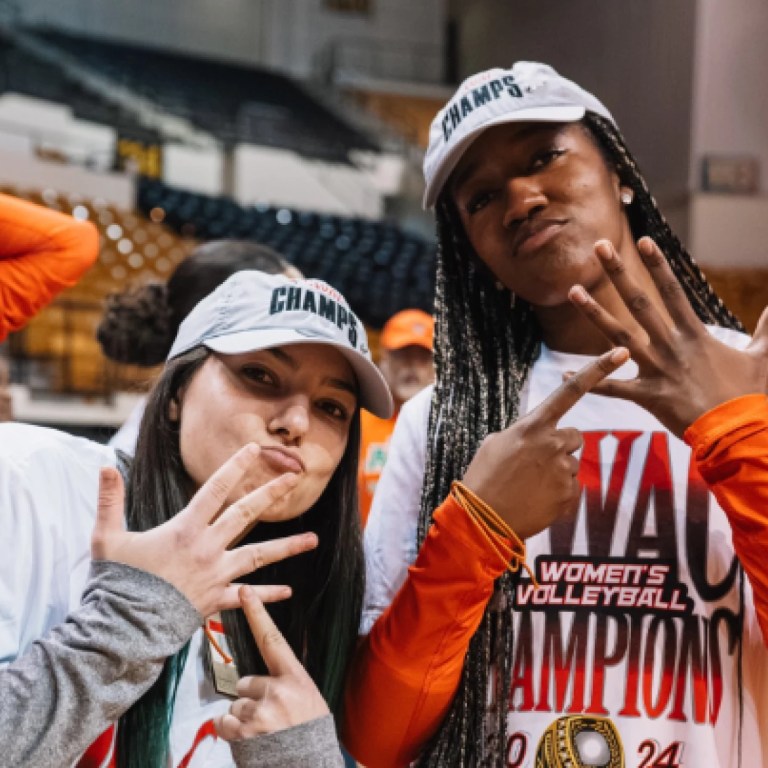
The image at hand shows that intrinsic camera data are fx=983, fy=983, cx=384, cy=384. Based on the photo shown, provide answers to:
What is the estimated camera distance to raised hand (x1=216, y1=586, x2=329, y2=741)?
1157 mm

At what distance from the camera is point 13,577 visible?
114cm

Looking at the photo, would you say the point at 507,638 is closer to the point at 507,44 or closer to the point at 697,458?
the point at 697,458

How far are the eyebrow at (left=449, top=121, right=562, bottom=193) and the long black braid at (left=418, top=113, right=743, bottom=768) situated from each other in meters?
0.08

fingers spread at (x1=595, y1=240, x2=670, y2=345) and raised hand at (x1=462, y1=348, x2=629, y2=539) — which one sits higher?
fingers spread at (x1=595, y1=240, x2=670, y2=345)

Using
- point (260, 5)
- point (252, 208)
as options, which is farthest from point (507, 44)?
point (260, 5)

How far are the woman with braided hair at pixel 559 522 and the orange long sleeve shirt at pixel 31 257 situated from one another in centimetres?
86

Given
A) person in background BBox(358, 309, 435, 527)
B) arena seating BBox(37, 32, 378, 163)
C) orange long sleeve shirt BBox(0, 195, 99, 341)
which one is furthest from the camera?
arena seating BBox(37, 32, 378, 163)

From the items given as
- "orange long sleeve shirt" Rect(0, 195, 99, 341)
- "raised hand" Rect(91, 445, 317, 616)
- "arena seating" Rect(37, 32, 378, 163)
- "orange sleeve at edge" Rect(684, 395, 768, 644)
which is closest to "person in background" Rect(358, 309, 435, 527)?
"orange long sleeve shirt" Rect(0, 195, 99, 341)

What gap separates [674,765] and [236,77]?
636 inches

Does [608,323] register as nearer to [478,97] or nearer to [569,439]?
[569,439]

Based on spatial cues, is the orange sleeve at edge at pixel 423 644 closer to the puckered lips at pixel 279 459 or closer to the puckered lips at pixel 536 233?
the puckered lips at pixel 279 459

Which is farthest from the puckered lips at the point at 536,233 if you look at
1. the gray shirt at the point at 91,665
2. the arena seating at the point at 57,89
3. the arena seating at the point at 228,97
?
the arena seating at the point at 228,97

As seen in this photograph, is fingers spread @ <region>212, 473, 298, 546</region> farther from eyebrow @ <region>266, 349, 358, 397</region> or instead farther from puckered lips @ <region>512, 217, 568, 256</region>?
puckered lips @ <region>512, 217, 568, 256</region>

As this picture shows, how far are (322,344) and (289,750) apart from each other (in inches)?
21.8
